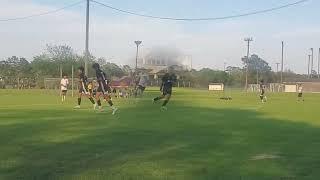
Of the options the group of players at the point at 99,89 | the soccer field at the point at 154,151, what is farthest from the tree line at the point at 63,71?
the soccer field at the point at 154,151

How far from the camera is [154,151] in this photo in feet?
41.3

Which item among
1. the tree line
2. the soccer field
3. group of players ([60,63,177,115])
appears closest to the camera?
the soccer field

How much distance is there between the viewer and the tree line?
81438 mm

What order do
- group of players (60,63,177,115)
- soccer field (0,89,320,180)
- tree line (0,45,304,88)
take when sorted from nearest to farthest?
soccer field (0,89,320,180) < group of players (60,63,177,115) < tree line (0,45,304,88)

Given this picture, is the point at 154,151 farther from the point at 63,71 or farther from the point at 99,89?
the point at 63,71

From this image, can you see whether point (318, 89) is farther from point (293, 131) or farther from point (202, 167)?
point (202, 167)

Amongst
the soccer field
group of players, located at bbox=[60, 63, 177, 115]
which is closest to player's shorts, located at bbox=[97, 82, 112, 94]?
group of players, located at bbox=[60, 63, 177, 115]

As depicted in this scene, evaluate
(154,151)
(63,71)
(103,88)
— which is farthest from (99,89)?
(63,71)

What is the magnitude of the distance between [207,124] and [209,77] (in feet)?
348

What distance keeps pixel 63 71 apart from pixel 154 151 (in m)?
79.4

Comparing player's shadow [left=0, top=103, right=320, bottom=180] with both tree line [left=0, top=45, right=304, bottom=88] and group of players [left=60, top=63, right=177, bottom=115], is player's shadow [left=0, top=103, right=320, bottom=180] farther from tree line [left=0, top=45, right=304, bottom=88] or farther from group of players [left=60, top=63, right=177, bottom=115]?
tree line [left=0, top=45, right=304, bottom=88]

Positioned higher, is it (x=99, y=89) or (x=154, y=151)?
(x=99, y=89)

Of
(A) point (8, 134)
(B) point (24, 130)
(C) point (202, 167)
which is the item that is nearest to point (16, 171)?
(C) point (202, 167)

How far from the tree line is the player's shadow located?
4909cm
